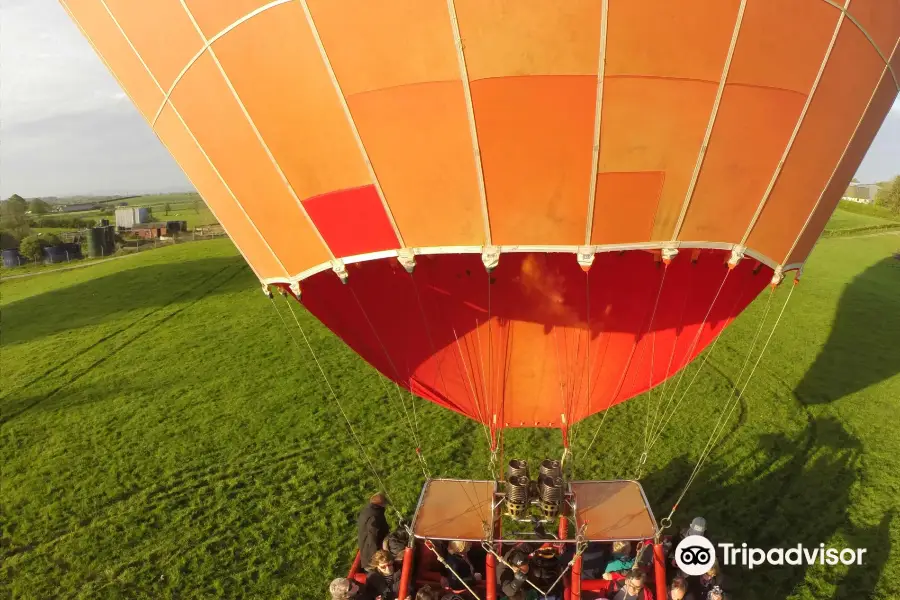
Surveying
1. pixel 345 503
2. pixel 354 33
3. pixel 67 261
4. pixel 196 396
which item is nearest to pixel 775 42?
pixel 354 33

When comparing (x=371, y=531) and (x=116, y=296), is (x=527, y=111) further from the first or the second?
(x=116, y=296)

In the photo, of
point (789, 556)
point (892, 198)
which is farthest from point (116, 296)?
point (892, 198)

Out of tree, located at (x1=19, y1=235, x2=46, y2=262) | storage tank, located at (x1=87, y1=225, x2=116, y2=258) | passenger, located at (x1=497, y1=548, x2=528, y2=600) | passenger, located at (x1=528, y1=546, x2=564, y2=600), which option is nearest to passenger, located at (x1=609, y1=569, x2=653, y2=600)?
passenger, located at (x1=528, y1=546, x2=564, y2=600)

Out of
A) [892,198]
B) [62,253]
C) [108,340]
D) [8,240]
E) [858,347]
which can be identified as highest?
[892,198]

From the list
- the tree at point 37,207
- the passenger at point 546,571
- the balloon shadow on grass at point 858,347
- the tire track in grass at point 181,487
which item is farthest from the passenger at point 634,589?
the tree at point 37,207

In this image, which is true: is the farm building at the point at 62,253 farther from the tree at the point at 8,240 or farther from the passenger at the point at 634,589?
the passenger at the point at 634,589

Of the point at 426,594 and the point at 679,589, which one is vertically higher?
Result: the point at 679,589

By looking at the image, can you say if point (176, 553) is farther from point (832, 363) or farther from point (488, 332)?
point (832, 363)
